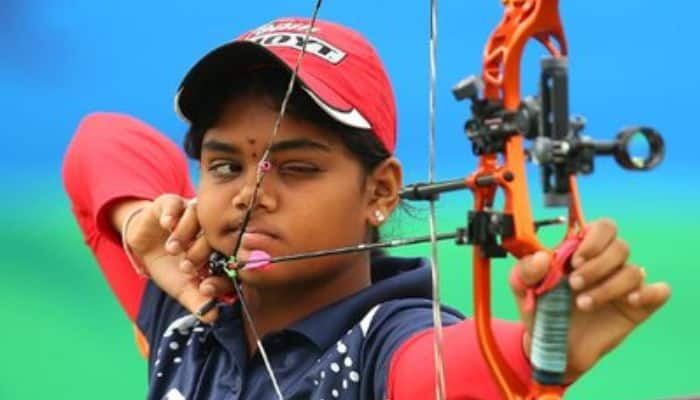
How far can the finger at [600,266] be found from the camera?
0.81m

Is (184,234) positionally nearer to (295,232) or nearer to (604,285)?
(295,232)

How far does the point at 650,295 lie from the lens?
2.68 feet

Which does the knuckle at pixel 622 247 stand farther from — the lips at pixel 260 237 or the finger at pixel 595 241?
the lips at pixel 260 237

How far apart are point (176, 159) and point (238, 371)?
57 cm

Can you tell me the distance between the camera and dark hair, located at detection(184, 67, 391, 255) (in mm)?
1217

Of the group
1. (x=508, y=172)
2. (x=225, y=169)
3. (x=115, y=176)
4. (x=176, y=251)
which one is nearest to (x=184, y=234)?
(x=176, y=251)

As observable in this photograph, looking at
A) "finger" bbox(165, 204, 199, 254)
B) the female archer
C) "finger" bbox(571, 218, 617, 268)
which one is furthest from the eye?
"finger" bbox(571, 218, 617, 268)

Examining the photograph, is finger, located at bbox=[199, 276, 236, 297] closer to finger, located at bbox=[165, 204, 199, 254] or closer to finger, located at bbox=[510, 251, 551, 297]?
finger, located at bbox=[165, 204, 199, 254]

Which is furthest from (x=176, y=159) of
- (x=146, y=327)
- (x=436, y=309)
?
(x=436, y=309)

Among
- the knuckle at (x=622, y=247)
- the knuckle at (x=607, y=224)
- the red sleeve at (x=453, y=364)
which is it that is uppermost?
the knuckle at (x=607, y=224)

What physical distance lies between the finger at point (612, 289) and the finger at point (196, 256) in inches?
22.6

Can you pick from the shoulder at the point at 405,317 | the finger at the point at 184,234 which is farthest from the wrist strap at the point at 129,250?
the shoulder at the point at 405,317

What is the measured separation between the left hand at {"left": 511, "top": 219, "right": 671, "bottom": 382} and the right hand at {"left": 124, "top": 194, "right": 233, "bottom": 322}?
540 millimetres

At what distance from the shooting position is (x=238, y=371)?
4.25 ft
